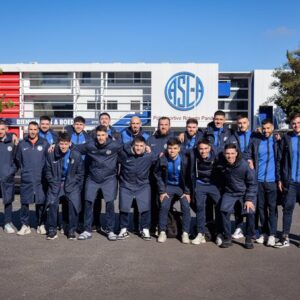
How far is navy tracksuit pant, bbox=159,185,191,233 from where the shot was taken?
6902 millimetres

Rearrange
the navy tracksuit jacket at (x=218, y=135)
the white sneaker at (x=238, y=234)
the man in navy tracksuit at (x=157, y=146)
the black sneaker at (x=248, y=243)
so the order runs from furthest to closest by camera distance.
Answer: the navy tracksuit jacket at (x=218, y=135), the man in navy tracksuit at (x=157, y=146), the white sneaker at (x=238, y=234), the black sneaker at (x=248, y=243)

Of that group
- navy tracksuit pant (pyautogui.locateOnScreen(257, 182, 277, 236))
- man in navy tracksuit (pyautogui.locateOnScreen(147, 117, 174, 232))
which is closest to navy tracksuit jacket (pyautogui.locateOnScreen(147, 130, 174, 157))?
man in navy tracksuit (pyautogui.locateOnScreen(147, 117, 174, 232))

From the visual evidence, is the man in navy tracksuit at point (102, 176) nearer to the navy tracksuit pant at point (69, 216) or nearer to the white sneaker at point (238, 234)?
the navy tracksuit pant at point (69, 216)

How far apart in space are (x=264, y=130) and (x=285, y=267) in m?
2.18

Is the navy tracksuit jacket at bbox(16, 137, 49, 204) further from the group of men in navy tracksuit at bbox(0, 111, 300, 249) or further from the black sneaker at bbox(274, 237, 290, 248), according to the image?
the black sneaker at bbox(274, 237, 290, 248)

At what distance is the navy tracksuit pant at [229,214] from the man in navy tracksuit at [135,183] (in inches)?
49.7

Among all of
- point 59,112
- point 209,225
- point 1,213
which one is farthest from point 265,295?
point 59,112

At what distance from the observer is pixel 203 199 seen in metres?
6.86

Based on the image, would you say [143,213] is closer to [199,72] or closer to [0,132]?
[0,132]

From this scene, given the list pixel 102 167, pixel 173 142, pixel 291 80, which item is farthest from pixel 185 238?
pixel 291 80

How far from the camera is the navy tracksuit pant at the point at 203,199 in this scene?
22.3 ft

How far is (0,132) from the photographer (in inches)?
290

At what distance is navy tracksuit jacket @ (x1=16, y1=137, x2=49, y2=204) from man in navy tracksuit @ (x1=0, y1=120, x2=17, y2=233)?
0.66 feet

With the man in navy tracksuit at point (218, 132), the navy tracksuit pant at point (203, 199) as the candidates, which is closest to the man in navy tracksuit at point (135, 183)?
the navy tracksuit pant at point (203, 199)
